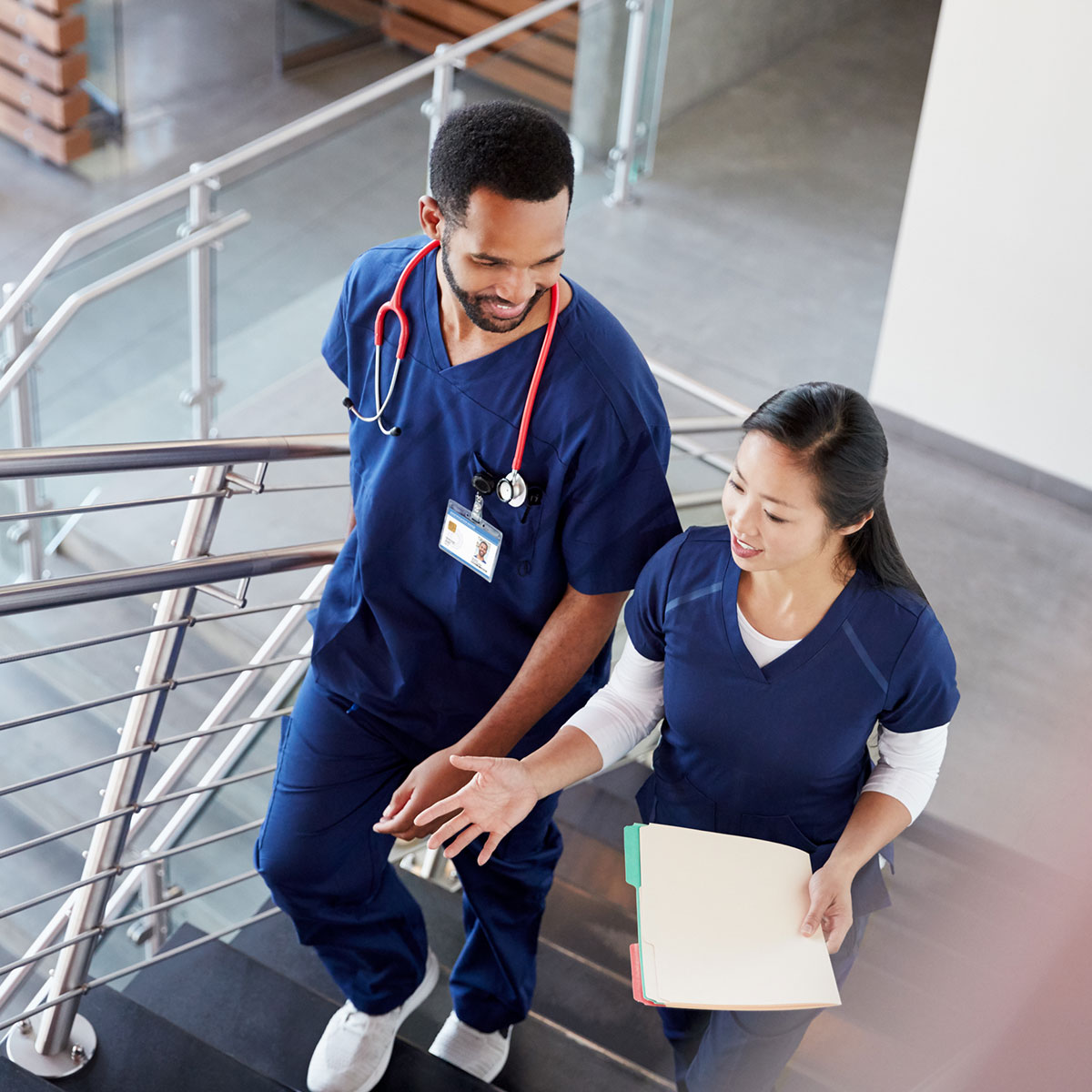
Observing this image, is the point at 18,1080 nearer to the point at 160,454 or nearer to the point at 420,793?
the point at 420,793

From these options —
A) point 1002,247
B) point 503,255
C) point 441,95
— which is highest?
point 503,255

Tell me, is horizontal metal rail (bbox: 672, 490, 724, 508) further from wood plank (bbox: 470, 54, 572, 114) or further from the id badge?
wood plank (bbox: 470, 54, 572, 114)

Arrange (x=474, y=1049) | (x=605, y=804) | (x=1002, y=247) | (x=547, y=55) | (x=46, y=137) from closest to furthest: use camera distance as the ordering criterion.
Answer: (x=474, y=1049), (x=605, y=804), (x=1002, y=247), (x=547, y=55), (x=46, y=137)

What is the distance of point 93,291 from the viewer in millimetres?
3281

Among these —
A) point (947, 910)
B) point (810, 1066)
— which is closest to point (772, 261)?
point (810, 1066)

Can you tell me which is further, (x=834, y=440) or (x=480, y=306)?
(x=480, y=306)

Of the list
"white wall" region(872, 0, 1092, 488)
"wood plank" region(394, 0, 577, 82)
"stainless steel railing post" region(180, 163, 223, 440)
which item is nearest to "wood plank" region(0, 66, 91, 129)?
"wood plank" region(394, 0, 577, 82)

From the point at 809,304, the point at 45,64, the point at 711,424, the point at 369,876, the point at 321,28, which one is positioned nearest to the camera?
the point at 369,876

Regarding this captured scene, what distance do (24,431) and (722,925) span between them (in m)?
2.72

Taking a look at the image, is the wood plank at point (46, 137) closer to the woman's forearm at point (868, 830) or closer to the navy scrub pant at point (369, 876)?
the navy scrub pant at point (369, 876)

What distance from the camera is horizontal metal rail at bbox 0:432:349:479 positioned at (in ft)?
4.96

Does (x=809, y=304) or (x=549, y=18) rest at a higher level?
(x=549, y=18)

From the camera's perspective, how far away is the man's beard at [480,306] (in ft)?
4.96

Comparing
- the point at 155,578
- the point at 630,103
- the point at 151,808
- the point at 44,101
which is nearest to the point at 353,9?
the point at 44,101
